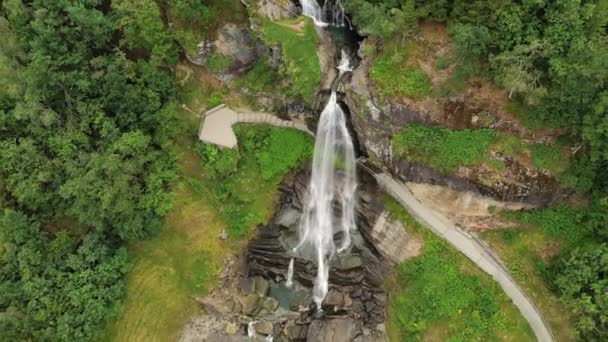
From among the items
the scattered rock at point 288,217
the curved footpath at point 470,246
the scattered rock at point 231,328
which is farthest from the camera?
the scattered rock at point 288,217

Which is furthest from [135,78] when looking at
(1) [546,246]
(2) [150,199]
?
(1) [546,246]

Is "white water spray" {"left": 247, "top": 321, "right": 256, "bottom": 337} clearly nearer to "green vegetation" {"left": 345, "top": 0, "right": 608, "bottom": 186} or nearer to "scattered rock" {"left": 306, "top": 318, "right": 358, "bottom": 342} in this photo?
"scattered rock" {"left": 306, "top": 318, "right": 358, "bottom": 342}

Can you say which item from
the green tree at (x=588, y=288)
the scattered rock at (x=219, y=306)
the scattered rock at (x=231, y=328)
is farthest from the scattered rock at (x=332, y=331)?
the green tree at (x=588, y=288)

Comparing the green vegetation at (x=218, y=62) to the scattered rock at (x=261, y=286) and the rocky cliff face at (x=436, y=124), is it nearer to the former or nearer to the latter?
the rocky cliff face at (x=436, y=124)

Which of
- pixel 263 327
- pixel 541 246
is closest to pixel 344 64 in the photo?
pixel 541 246

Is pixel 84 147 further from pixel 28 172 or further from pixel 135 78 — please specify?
pixel 135 78

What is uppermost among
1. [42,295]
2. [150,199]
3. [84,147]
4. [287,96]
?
[287,96]

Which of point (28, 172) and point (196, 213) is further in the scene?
point (196, 213)
